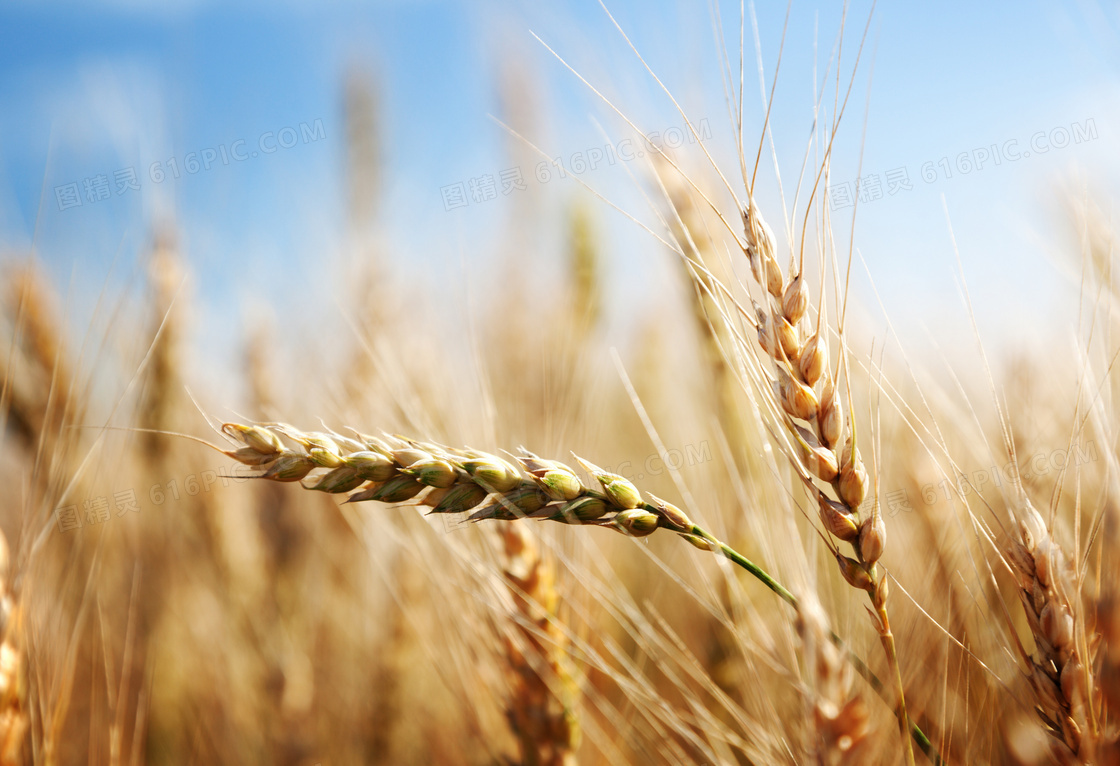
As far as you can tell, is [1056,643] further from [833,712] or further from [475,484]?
[475,484]

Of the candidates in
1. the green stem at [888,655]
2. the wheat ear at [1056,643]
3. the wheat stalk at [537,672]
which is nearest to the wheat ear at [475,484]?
the green stem at [888,655]

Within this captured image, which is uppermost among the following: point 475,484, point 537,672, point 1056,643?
point 475,484

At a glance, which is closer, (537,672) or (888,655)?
(888,655)

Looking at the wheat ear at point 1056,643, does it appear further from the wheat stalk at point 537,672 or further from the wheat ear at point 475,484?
the wheat stalk at point 537,672

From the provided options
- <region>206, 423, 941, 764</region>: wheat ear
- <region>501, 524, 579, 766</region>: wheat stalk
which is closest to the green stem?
<region>206, 423, 941, 764</region>: wheat ear

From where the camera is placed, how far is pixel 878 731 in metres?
0.77

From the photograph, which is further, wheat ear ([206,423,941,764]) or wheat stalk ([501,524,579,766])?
wheat stalk ([501,524,579,766])

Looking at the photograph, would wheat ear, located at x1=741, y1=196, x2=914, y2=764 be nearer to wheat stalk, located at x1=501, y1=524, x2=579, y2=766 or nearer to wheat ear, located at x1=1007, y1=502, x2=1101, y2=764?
wheat ear, located at x1=1007, y1=502, x2=1101, y2=764

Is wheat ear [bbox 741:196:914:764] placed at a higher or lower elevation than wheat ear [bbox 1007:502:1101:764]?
higher

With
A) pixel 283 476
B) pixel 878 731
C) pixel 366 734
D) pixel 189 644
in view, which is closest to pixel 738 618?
pixel 878 731

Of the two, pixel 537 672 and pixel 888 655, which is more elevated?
pixel 888 655

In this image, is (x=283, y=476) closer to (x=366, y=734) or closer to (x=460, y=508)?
(x=460, y=508)

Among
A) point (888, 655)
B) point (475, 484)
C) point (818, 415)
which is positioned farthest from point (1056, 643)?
point (475, 484)

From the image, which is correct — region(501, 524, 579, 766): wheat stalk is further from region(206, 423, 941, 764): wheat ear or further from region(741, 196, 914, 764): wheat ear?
region(741, 196, 914, 764): wheat ear
